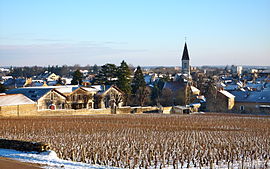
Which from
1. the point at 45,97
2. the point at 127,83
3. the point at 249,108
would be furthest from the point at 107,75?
the point at 249,108

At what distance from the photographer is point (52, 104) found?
54.5 metres

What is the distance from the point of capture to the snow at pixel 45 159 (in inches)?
634


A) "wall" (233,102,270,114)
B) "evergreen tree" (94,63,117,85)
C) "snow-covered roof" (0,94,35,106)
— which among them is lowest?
"wall" (233,102,270,114)

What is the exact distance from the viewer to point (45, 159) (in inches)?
671

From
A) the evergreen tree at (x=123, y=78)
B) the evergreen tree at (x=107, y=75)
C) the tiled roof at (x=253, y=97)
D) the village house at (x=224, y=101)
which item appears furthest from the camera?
the evergreen tree at (x=107, y=75)

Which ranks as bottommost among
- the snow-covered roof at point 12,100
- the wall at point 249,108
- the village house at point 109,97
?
the wall at point 249,108

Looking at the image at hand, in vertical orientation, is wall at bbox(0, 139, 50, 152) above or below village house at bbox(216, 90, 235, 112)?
above

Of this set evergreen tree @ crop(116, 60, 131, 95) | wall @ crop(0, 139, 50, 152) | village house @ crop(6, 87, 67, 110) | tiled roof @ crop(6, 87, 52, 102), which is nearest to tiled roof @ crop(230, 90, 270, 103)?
evergreen tree @ crop(116, 60, 131, 95)

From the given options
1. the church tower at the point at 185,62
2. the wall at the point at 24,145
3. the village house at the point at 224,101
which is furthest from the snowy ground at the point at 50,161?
the church tower at the point at 185,62

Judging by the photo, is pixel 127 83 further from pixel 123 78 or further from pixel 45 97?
pixel 45 97

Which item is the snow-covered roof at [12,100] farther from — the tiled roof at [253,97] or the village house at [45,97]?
the tiled roof at [253,97]

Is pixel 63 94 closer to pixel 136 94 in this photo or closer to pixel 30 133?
pixel 136 94

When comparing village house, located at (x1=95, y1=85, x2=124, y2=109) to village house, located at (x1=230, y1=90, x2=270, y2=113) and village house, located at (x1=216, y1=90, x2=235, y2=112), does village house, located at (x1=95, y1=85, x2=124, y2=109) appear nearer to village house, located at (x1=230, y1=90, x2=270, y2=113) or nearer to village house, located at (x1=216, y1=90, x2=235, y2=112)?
village house, located at (x1=216, y1=90, x2=235, y2=112)

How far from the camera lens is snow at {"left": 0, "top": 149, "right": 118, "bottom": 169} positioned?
16.1m
